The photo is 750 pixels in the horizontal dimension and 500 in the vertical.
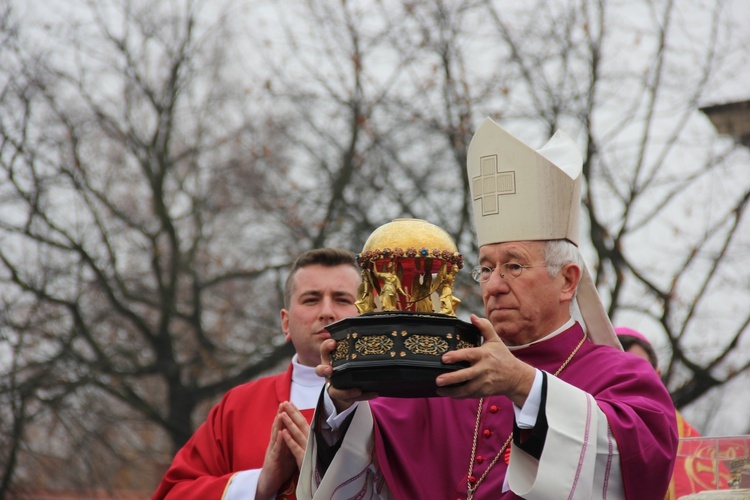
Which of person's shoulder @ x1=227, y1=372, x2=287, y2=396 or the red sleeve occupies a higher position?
person's shoulder @ x1=227, y1=372, x2=287, y2=396

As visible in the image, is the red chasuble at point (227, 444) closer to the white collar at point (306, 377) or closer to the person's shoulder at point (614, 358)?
the white collar at point (306, 377)

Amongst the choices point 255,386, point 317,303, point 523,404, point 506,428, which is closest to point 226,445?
point 255,386

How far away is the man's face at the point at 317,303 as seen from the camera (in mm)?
5582

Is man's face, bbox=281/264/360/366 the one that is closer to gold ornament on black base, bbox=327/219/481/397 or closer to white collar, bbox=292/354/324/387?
white collar, bbox=292/354/324/387

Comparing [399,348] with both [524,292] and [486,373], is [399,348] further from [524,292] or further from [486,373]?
[524,292]

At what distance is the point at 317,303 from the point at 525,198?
1582 millimetres

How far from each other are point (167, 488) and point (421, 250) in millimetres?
2390

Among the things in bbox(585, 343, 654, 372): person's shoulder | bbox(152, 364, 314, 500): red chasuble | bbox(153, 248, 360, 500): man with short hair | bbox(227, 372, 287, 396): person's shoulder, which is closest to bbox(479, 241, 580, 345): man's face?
bbox(585, 343, 654, 372): person's shoulder

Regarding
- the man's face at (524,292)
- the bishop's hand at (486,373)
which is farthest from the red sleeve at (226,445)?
the bishop's hand at (486,373)

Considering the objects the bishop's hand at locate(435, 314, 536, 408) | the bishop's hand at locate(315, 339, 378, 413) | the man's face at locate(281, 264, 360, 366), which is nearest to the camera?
the bishop's hand at locate(435, 314, 536, 408)

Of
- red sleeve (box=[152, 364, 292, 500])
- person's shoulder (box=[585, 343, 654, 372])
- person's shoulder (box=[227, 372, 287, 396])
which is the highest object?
person's shoulder (box=[585, 343, 654, 372])

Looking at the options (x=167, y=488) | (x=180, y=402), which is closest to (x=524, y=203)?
(x=167, y=488)

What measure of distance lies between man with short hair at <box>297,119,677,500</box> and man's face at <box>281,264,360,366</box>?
120 centimetres

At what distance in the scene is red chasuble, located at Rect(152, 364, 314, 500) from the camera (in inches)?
217
